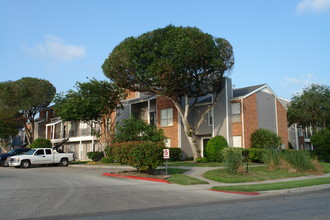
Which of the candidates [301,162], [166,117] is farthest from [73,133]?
[301,162]

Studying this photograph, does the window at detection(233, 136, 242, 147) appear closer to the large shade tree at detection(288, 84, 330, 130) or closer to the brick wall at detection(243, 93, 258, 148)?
the brick wall at detection(243, 93, 258, 148)

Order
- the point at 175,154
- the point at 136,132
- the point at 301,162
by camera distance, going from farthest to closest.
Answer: the point at 175,154 → the point at 136,132 → the point at 301,162

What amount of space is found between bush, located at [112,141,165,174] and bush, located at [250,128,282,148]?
1329cm

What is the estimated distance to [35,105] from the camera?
146 ft

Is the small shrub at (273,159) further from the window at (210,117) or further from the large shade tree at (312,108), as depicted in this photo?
the large shade tree at (312,108)

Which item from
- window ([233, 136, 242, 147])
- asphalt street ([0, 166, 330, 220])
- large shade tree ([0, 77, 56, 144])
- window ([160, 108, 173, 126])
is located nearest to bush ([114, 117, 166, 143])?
window ([160, 108, 173, 126])

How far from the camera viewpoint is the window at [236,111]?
29938 millimetres

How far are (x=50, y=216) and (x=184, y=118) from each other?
20818mm

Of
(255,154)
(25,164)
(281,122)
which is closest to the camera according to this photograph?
(255,154)

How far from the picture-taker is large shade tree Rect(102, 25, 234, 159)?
2458cm

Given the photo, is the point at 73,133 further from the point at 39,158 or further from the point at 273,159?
the point at 273,159

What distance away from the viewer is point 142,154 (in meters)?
18.2

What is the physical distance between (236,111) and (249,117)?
1.30 meters

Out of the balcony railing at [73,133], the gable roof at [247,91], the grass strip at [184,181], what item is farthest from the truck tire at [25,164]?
the gable roof at [247,91]
